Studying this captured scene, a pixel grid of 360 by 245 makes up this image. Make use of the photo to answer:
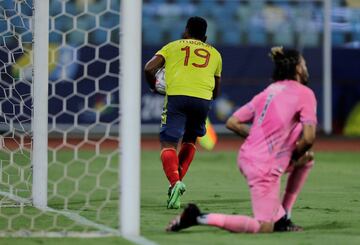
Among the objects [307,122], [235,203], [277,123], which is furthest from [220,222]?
[235,203]

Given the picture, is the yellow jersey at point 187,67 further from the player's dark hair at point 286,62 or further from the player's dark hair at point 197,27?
the player's dark hair at point 286,62

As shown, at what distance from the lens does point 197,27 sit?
9.53m

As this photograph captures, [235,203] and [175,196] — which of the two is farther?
[235,203]

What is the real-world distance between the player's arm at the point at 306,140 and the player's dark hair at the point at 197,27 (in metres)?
2.75

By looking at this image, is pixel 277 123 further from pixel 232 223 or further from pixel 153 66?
pixel 153 66

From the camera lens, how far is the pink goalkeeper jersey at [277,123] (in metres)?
6.99

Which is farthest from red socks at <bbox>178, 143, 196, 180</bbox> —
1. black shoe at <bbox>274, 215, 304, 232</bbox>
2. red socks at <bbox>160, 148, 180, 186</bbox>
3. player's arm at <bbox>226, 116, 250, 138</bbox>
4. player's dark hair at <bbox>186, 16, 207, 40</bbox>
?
player's arm at <bbox>226, 116, 250, 138</bbox>

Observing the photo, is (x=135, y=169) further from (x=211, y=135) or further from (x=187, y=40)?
(x=211, y=135)

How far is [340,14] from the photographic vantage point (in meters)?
24.9

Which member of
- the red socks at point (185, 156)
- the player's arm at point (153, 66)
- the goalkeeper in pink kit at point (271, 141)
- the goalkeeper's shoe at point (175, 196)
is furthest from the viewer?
the red socks at point (185, 156)

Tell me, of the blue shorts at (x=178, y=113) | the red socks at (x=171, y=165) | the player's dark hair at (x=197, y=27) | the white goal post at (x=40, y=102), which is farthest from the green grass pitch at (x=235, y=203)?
the player's dark hair at (x=197, y=27)

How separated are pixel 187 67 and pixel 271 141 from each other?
2.63m

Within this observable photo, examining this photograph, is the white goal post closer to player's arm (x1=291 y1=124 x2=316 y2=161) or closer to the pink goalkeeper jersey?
the pink goalkeeper jersey

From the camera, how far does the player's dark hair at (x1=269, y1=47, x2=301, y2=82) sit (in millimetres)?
7113
